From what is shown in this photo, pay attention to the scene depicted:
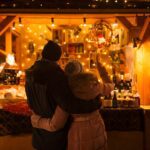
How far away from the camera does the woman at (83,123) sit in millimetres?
3152

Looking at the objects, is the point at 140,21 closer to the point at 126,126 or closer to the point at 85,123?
the point at 126,126

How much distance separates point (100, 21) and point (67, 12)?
156cm

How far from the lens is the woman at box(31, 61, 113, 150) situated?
3.15m

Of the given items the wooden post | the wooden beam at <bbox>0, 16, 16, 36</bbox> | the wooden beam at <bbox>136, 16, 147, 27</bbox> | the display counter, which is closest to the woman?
the display counter

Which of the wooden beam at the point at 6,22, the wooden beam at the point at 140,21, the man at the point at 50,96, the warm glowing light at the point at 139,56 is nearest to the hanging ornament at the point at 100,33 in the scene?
the warm glowing light at the point at 139,56

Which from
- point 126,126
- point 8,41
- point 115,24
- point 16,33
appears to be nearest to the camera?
point 126,126

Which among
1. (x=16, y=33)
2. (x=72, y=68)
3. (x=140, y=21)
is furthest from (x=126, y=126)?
(x=16, y=33)

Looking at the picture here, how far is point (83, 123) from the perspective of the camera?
321cm

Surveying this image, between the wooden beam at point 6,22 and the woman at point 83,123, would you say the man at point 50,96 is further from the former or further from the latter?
the wooden beam at point 6,22

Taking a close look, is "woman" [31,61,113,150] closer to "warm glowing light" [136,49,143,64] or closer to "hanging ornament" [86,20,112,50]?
"hanging ornament" [86,20,112,50]

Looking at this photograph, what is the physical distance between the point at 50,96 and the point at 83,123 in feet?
1.44

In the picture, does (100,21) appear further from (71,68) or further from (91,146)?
(91,146)

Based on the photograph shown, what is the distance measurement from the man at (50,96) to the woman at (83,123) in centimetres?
7

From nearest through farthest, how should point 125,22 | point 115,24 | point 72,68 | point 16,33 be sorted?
point 72,68, point 125,22, point 115,24, point 16,33
